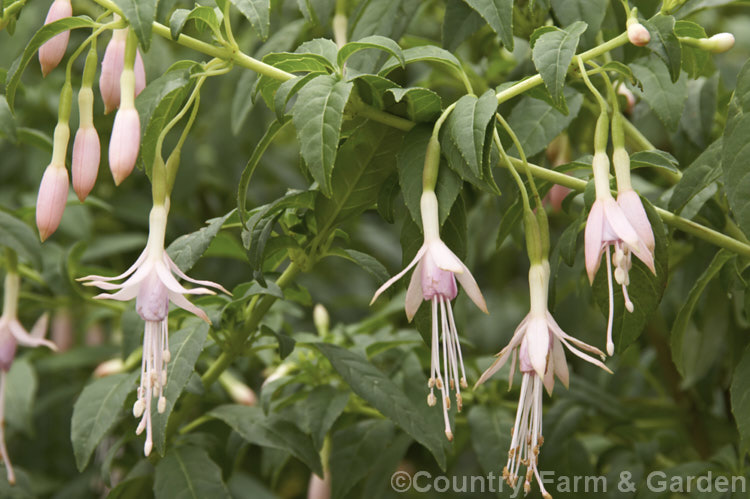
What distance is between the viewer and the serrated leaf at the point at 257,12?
70 cm

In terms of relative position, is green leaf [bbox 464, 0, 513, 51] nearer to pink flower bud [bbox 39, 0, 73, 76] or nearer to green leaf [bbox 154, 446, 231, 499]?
pink flower bud [bbox 39, 0, 73, 76]

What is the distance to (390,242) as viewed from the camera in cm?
202

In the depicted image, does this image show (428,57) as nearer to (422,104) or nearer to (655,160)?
(422,104)

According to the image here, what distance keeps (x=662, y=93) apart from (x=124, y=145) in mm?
586

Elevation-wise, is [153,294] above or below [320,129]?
below

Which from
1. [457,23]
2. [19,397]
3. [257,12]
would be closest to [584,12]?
[457,23]

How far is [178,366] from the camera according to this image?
87 centimetres

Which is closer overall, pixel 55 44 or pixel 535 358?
pixel 535 358

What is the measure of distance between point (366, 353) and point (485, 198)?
1.37ft

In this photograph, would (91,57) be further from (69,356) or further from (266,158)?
(266,158)

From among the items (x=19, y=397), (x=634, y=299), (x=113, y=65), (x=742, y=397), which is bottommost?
(x=19, y=397)

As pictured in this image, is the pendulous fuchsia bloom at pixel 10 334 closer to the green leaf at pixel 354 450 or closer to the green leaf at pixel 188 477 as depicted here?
the green leaf at pixel 188 477

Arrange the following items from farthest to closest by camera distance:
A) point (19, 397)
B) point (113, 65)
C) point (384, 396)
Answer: point (19, 397) < point (384, 396) < point (113, 65)

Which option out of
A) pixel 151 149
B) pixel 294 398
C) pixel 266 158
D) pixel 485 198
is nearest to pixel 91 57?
pixel 151 149
